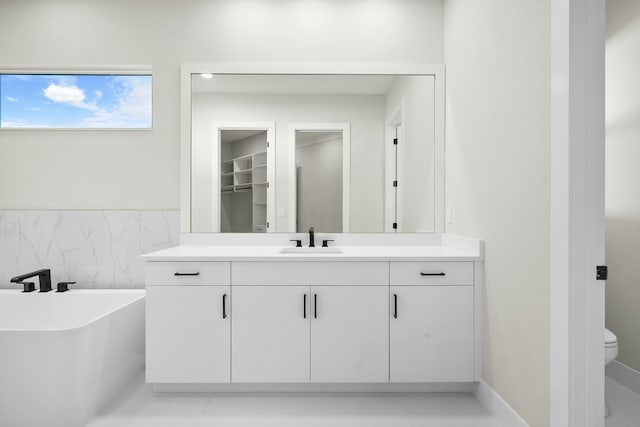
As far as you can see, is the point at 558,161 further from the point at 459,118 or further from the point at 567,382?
the point at 459,118

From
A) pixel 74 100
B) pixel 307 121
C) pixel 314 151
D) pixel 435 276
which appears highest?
pixel 74 100

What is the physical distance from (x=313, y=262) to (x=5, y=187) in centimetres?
239

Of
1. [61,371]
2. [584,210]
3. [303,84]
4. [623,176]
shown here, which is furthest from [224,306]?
[623,176]

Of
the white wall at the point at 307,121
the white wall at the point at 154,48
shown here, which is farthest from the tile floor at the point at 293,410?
the white wall at the point at 154,48

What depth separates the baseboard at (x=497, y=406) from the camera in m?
1.80

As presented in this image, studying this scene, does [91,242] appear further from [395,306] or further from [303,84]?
[395,306]

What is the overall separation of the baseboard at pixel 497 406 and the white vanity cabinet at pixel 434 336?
0.10 m

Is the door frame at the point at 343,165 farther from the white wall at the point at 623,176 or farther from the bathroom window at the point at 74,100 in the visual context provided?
the white wall at the point at 623,176

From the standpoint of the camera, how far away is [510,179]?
1849 mm

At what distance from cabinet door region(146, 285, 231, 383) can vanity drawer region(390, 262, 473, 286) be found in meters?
0.99

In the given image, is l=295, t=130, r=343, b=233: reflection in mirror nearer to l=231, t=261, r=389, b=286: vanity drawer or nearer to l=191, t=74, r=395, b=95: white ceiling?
l=191, t=74, r=395, b=95: white ceiling

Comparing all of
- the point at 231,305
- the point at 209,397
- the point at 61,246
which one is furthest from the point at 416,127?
the point at 61,246

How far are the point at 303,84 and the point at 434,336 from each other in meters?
1.90

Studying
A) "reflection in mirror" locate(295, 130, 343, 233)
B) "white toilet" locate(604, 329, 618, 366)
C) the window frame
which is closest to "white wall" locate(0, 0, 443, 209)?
the window frame
